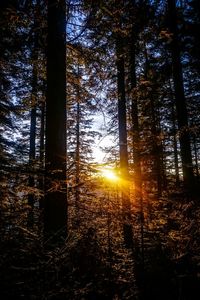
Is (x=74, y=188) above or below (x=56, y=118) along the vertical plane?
below

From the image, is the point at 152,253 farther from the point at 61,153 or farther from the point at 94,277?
the point at 61,153

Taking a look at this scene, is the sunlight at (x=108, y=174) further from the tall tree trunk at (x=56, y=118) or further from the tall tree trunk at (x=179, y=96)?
the tall tree trunk at (x=179, y=96)

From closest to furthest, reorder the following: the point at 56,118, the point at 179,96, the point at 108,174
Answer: the point at 108,174
the point at 56,118
the point at 179,96

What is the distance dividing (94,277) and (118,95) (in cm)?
939

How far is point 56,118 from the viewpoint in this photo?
18.3ft

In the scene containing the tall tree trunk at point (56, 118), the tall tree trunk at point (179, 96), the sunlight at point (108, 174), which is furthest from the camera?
the tall tree trunk at point (179, 96)

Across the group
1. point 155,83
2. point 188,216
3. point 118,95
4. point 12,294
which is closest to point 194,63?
point 155,83

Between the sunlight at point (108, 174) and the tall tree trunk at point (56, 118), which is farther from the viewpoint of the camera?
the tall tree trunk at point (56, 118)

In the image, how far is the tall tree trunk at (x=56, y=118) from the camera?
206 inches

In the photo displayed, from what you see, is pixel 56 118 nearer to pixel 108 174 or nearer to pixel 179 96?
pixel 108 174

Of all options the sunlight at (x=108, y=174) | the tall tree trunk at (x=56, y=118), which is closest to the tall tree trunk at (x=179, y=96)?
the tall tree trunk at (x=56, y=118)

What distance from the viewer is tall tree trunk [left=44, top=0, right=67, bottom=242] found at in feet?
17.2

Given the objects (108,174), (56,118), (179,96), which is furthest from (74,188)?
(179,96)

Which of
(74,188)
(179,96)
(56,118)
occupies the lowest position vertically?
(74,188)
